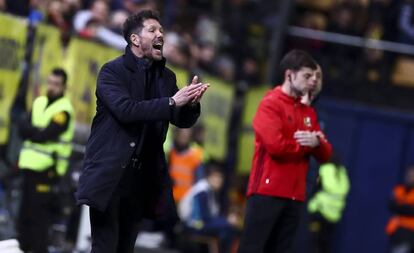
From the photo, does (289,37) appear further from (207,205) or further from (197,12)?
(207,205)

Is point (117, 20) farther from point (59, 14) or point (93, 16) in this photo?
point (59, 14)

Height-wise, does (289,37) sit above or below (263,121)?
above

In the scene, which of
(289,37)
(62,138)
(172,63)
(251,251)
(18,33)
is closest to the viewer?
(251,251)

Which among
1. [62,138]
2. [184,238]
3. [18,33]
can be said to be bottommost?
[184,238]

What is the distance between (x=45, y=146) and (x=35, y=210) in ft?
2.32

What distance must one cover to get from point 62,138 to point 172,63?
14.9 ft

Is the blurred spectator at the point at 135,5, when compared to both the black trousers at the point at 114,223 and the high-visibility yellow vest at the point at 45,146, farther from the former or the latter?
the black trousers at the point at 114,223

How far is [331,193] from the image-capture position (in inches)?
709

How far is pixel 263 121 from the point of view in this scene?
9727mm

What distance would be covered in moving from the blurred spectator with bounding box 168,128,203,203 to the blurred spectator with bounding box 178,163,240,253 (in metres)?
0.12

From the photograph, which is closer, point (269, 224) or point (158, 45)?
point (158, 45)

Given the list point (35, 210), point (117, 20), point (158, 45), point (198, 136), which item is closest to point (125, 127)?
point (158, 45)

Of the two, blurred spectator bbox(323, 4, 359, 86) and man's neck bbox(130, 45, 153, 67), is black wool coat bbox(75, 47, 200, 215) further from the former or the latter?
blurred spectator bbox(323, 4, 359, 86)

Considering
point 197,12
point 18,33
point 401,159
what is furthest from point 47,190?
point 401,159
